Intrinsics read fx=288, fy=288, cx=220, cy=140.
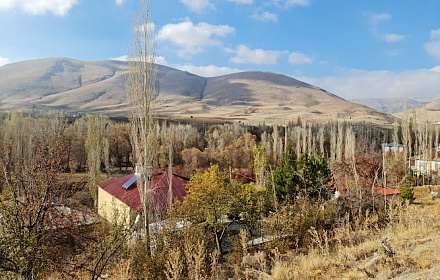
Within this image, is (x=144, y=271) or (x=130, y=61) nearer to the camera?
(x=144, y=271)

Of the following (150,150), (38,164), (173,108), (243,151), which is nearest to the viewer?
(38,164)

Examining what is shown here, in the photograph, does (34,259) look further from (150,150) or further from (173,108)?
(173,108)

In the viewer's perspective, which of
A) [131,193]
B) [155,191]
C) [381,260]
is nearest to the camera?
[381,260]

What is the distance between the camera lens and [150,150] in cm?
885

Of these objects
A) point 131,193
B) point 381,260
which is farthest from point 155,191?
point 381,260

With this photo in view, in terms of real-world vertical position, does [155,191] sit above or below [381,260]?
below

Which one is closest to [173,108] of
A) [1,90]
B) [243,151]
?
[1,90]

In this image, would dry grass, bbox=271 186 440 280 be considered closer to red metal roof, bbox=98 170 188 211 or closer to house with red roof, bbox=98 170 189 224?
red metal roof, bbox=98 170 188 211

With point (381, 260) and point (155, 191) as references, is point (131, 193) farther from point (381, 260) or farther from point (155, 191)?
point (381, 260)

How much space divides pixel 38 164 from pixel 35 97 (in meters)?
199

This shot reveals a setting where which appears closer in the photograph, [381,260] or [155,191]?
[381,260]

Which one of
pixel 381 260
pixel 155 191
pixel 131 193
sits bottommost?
pixel 131 193

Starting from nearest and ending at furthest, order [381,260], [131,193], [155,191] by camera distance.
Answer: [381,260] < [155,191] < [131,193]

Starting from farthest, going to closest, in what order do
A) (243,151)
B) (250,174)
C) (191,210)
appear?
(243,151) < (250,174) < (191,210)
